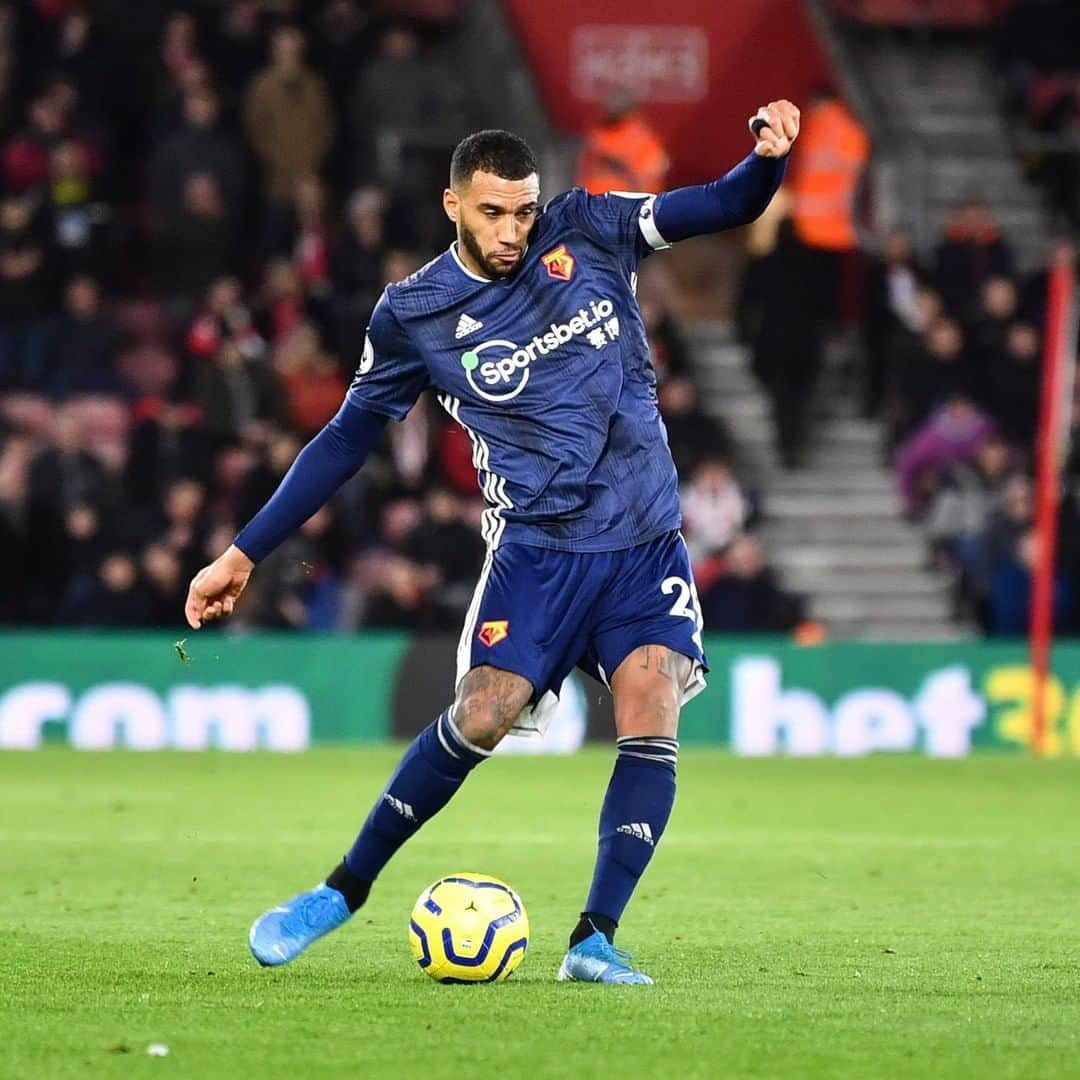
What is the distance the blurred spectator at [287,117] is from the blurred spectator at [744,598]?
4.69 meters

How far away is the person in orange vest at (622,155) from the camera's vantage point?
63.4 ft

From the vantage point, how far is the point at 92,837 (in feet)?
37.6

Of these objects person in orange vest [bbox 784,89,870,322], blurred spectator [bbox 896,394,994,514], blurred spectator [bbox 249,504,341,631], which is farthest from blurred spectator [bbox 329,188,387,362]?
blurred spectator [bbox 896,394,994,514]

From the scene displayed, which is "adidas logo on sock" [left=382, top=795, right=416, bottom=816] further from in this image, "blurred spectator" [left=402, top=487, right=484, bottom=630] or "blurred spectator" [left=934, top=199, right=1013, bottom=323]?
"blurred spectator" [left=934, top=199, right=1013, bottom=323]

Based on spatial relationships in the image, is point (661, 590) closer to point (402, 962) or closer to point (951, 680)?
point (402, 962)

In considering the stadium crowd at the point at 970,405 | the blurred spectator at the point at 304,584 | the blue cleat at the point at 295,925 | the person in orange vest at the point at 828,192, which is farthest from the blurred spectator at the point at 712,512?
the blue cleat at the point at 295,925

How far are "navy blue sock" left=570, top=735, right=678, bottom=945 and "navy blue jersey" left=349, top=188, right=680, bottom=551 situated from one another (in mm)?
597

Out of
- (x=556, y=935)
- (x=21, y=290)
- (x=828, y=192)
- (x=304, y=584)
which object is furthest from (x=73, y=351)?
(x=556, y=935)

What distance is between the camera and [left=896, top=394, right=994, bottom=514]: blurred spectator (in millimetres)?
20250

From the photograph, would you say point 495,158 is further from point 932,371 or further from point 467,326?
point 932,371

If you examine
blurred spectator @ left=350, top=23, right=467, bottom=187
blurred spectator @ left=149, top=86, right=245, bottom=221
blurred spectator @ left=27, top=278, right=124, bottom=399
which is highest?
blurred spectator @ left=350, top=23, right=467, bottom=187

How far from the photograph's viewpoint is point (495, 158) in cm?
695

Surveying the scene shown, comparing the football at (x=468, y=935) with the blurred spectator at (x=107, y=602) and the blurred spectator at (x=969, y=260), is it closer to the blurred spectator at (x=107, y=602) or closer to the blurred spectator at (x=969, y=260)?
the blurred spectator at (x=107, y=602)

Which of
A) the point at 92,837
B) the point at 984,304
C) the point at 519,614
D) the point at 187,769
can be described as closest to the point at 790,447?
the point at 984,304
